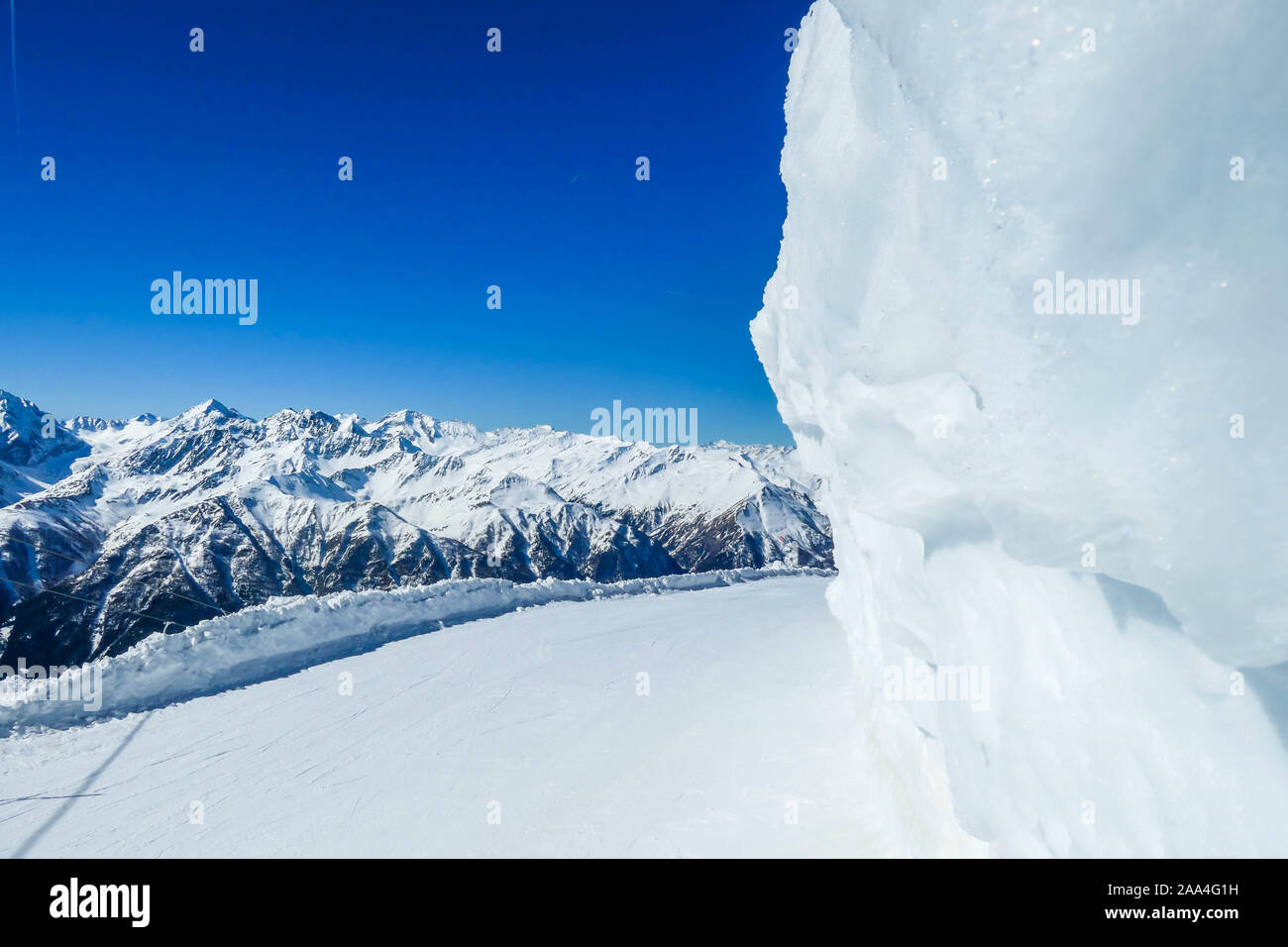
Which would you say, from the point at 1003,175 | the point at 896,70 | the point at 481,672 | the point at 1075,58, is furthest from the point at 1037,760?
the point at 481,672

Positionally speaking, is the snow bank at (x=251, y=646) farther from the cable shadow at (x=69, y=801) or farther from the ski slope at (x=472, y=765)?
the cable shadow at (x=69, y=801)

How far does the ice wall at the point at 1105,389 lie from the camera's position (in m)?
2.77

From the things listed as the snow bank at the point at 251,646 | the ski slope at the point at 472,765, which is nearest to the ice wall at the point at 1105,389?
the ski slope at the point at 472,765

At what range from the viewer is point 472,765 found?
7711 millimetres

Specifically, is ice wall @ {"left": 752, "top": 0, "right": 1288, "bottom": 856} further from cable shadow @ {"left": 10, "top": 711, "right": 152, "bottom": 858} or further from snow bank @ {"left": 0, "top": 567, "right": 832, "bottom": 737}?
snow bank @ {"left": 0, "top": 567, "right": 832, "bottom": 737}

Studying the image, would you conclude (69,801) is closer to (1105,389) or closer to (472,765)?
(472,765)

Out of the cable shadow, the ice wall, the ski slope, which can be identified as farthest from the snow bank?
the ice wall

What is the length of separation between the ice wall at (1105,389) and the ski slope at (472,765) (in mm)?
2682

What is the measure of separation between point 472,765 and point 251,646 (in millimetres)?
7255

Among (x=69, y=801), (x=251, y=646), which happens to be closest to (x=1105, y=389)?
(x=69, y=801)

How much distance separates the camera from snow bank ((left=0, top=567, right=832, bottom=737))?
9.69m

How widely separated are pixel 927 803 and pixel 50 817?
8.77 meters
